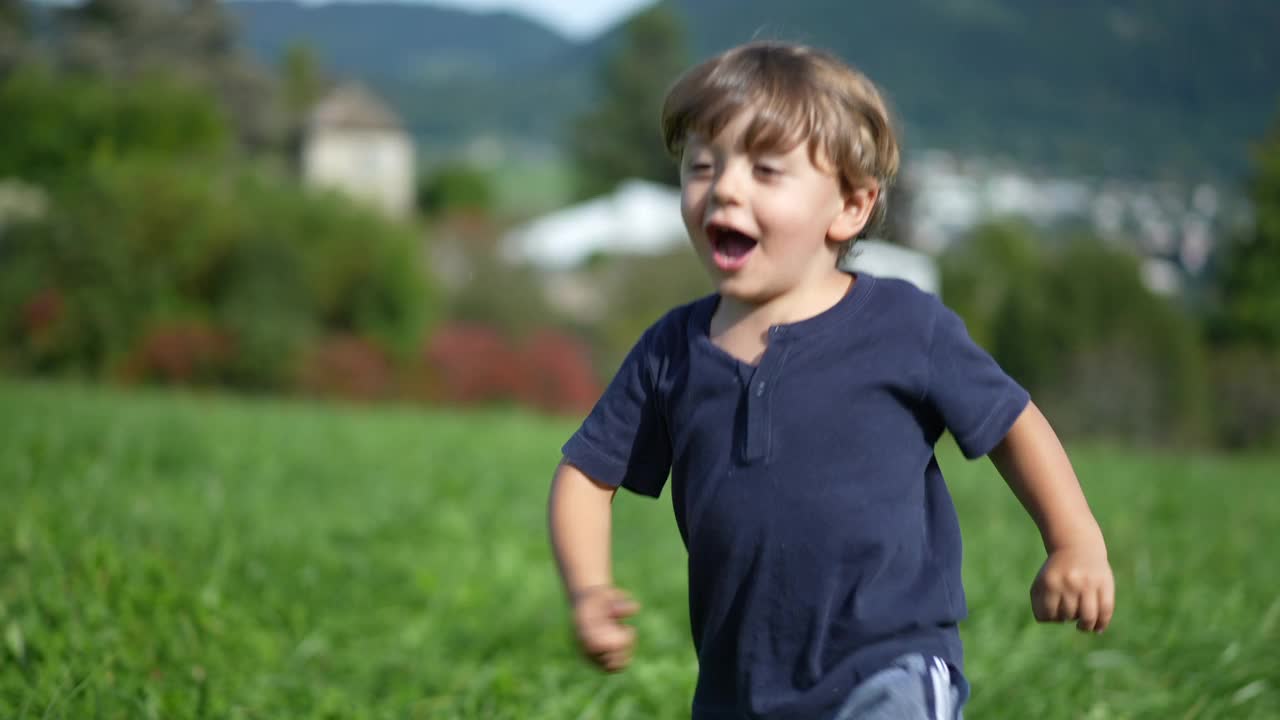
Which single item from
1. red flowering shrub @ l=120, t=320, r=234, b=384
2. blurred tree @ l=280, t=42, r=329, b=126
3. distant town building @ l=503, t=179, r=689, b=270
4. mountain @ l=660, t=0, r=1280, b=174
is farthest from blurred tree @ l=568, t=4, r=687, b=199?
red flowering shrub @ l=120, t=320, r=234, b=384

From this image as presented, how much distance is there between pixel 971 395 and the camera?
199 cm

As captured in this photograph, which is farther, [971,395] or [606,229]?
[606,229]

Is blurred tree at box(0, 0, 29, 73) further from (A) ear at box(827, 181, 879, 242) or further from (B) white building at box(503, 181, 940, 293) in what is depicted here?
(A) ear at box(827, 181, 879, 242)

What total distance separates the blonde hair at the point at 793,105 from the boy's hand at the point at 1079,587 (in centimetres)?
64

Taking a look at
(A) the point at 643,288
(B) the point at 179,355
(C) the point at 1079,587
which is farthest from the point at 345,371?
(C) the point at 1079,587

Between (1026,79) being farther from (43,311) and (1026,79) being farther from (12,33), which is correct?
(43,311)

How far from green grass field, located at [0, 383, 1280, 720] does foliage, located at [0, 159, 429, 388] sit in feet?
51.5

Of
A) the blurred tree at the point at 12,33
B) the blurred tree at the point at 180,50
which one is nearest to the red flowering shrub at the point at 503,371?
the blurred tree at the point at 12,33

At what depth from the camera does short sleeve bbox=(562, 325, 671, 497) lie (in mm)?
2168

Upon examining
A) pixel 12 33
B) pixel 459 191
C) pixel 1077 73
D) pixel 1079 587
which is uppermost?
pixel 1077 73

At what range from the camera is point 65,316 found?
2409 cm

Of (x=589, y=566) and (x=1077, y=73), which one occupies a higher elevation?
(x=1077, y=73)

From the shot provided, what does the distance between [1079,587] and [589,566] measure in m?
0.73

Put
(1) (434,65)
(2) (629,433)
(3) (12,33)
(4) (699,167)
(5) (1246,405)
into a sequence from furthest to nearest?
1. (1) (434,65)
2. (3) (12,33)
3. (5) (1246,405)
4. (2) (629,433)
5. (4) (699,167)
